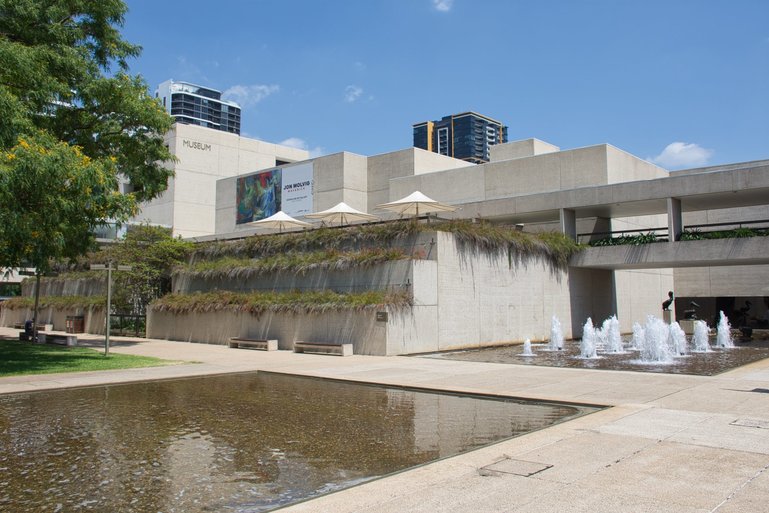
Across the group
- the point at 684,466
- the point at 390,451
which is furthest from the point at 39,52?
the point at 684,466

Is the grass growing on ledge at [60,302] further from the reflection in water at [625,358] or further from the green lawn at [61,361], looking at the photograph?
the reflection in water at [625,358]

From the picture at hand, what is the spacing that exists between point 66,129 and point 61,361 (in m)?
8.90

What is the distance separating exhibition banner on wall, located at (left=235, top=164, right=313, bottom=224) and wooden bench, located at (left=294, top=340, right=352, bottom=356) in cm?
2510

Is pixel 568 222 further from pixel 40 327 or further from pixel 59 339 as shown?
pixel 40 327

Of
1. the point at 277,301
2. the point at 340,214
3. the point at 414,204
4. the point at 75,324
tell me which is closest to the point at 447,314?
the point at 414,204

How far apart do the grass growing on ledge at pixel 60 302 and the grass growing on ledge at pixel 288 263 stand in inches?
251

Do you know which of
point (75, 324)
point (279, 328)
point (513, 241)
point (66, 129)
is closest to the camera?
point (66, 129)

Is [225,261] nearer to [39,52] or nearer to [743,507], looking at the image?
[39,52]

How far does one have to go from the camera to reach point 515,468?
20.5ft

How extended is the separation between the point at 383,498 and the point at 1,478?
3.92 metres

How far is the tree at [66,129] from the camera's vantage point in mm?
14516

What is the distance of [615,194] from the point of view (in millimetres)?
27844

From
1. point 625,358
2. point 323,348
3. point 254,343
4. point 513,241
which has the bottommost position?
point 625,358

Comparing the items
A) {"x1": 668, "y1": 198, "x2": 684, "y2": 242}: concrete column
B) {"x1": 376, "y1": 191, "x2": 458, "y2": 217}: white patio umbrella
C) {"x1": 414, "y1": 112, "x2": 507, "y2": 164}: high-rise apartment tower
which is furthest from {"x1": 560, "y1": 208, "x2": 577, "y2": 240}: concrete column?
{"x1": 414, "y1": 112, "x2": 507, "y2": 164}: high-rise apartment tower
